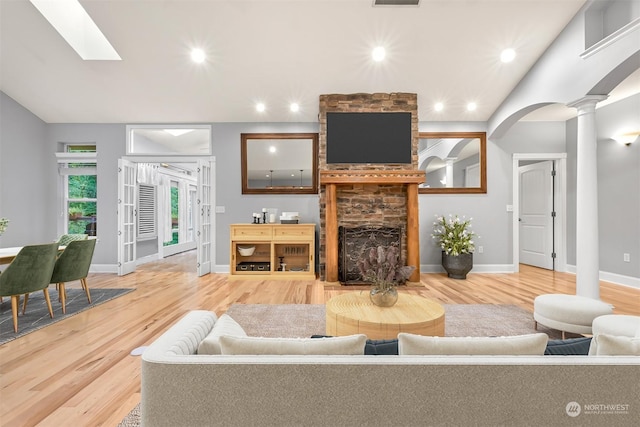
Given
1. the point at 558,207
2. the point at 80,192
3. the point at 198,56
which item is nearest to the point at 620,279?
the point at 558,207

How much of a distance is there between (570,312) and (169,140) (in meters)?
6.40

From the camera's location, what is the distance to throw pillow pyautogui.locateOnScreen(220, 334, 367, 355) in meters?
1.05

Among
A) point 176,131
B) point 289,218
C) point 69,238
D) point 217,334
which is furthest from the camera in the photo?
point 176,131

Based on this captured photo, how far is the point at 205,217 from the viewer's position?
5430mm

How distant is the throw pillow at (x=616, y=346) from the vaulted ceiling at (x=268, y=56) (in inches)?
151

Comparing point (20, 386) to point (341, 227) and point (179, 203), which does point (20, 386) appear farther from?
point (179, 203)

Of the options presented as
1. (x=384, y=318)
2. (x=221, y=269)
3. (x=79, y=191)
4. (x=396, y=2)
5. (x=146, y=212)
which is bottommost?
(x=221, y=269)

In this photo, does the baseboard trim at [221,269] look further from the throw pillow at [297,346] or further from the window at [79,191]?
the throw pillow at [297,346]

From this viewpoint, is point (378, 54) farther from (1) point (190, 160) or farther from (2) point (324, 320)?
(1) point (190, 160)

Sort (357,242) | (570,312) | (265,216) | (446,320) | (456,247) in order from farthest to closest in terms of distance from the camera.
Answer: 1. (265,216)
2. (456,247)
3. (357,242)
4. (446,320)
5. (570,312)

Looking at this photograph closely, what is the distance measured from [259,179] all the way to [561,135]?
5705mm

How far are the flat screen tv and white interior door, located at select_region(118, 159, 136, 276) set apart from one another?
3832 millimetres

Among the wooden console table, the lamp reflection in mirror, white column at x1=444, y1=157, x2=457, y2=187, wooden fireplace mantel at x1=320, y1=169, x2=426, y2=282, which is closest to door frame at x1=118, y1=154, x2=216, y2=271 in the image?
the wooden console table

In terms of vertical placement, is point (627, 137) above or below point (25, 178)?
above
